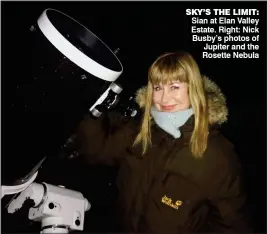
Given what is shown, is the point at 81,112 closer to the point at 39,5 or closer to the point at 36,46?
the point at 36,46

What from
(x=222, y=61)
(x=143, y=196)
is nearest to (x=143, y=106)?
(x=143, y=196)

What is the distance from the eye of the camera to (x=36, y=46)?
0.78 metres

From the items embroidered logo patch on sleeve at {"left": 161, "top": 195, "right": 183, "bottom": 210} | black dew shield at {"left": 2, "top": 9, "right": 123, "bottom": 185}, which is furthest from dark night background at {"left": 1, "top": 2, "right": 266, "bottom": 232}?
black dew shield at {"left": 2, "top": 9, "right": 123, "bottom": 185}

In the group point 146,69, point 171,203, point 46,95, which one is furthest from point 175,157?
point 46,95

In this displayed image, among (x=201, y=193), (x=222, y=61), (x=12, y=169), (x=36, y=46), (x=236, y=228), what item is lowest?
(x=236, y=228)

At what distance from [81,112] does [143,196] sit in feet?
1.70

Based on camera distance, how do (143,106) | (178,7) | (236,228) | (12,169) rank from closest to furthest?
1. (12,169)
2. (236,228)
3. (143,106)
4. (178,7)

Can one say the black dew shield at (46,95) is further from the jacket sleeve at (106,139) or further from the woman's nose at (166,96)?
the woman's nose at (166,96)

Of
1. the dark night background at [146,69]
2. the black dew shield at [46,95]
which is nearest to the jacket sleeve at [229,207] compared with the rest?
the dark night background at [146,69]

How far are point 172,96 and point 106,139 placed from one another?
0.28 m

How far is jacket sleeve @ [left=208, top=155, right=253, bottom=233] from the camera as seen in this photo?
1155 millimetres

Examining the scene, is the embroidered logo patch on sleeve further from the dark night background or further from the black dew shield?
the black dew shield

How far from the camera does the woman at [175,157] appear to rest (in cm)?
117

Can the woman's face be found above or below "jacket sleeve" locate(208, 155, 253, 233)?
above
